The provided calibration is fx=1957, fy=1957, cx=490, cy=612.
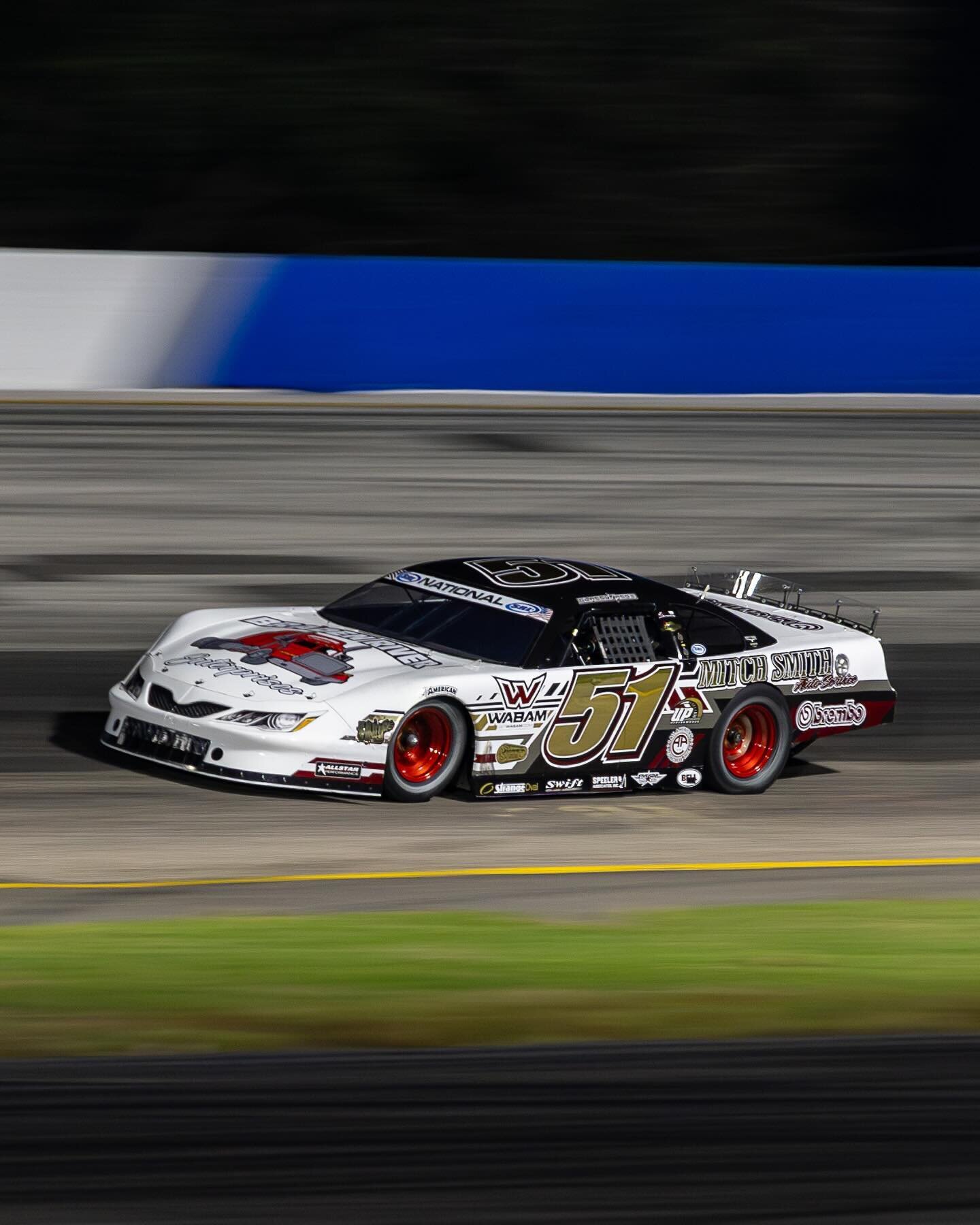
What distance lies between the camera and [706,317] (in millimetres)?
22859

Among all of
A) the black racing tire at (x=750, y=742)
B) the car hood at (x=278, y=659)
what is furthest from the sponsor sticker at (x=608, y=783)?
the car hood at (x=278, y=659)

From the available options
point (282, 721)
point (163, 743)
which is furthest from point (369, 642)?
point (163, 743)

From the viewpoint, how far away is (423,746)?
10367 mm

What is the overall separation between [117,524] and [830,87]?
26459 millimetres

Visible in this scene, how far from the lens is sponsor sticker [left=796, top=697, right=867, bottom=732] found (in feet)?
37.6

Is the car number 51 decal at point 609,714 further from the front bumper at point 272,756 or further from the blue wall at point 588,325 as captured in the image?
the blue wall at point 588,325

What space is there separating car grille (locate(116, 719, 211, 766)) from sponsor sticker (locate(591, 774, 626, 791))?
2.18 m

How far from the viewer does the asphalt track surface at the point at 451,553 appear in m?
8.83

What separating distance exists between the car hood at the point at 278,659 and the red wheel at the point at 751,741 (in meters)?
1.83

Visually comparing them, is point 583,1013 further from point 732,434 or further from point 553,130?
A: point 553,130

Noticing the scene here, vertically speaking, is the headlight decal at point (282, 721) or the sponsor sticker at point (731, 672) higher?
the sponsor sticker at point (731, 672)

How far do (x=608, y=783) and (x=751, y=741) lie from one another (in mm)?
1083

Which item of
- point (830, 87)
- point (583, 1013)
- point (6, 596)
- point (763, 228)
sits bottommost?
point (583, 1013)

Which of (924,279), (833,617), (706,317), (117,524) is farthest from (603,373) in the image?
(833,617)
